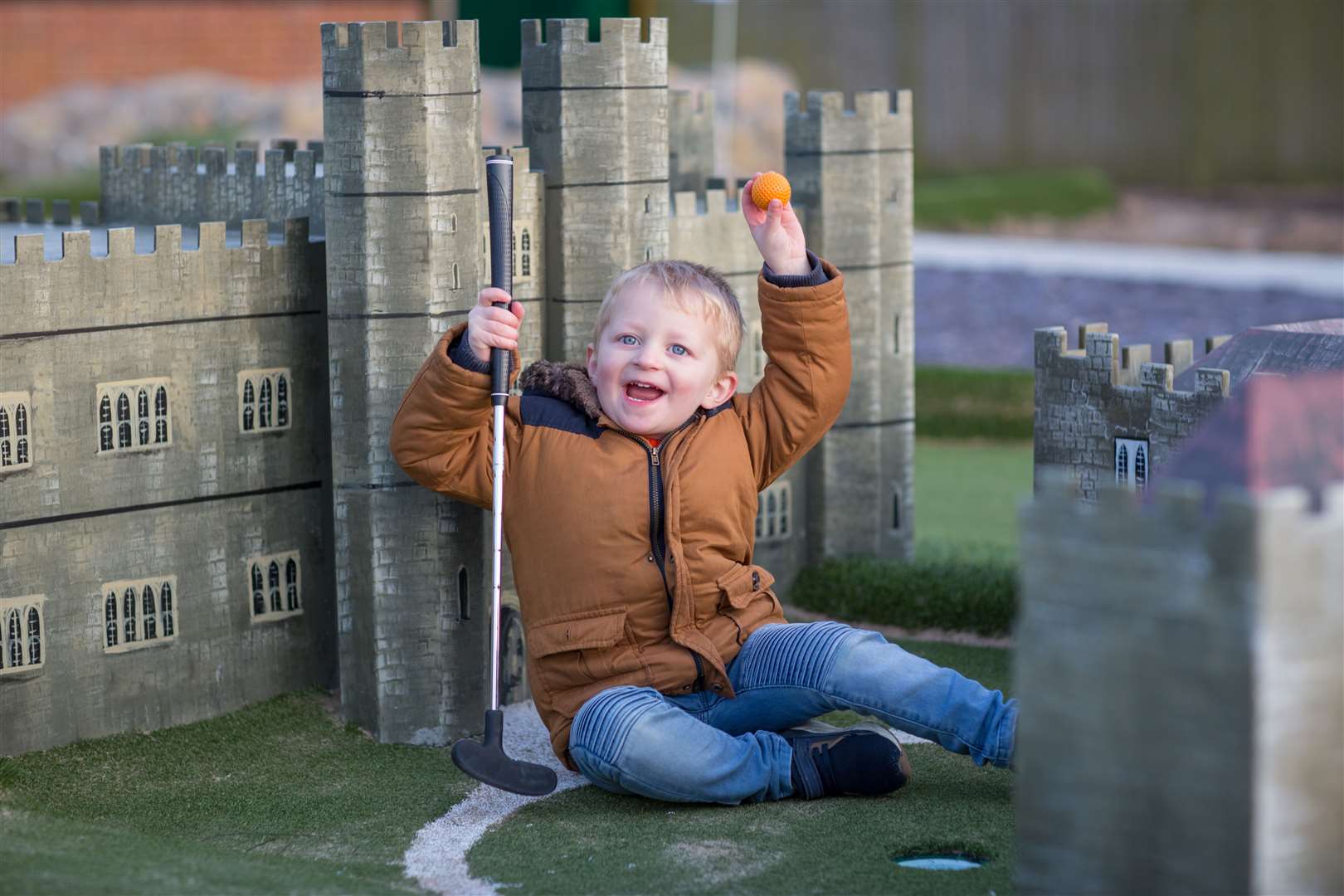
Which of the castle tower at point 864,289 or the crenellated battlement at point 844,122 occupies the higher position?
the crenellated battlement at point 844,122

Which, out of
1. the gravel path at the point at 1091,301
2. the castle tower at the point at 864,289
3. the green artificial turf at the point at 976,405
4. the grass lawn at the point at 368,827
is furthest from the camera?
the gravel path at the point at 1091,301

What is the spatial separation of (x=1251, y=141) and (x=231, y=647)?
70.1 feet

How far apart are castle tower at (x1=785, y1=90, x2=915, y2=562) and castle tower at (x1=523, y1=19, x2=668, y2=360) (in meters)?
1.96

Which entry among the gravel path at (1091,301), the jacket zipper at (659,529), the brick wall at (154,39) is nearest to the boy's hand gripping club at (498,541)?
the jacket zipper at (659,529)

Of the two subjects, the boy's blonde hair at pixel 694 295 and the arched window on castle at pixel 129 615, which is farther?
the arched window on castle at pixel 129 615

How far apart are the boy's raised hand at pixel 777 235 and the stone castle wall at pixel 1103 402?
142 centimetres

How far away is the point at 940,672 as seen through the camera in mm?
5828

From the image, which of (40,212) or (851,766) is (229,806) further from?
(40,212)

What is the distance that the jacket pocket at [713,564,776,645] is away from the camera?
20.1ft

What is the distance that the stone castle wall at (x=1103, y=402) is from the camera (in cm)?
676

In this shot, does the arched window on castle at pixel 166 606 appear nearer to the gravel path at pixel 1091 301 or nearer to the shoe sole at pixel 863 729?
the shoe sole at pixel 863 729

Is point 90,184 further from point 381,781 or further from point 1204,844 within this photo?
point 1204,844

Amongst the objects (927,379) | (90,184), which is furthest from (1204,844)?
(90,184)

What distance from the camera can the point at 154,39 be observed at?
28.0 m
